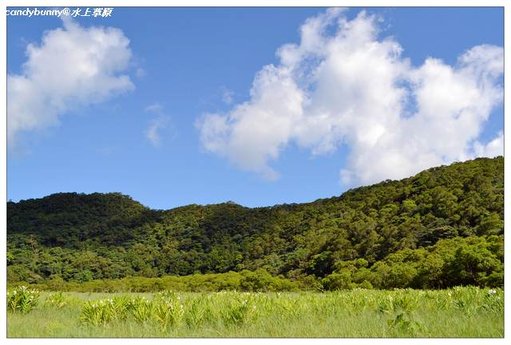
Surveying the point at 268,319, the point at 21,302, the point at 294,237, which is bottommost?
the point at 268,319

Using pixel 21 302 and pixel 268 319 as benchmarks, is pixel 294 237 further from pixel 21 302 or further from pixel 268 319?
pixel 268 319

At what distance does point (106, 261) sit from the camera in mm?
55906

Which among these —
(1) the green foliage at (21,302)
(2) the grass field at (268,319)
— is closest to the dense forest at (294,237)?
(2) the grass field at (268,319)

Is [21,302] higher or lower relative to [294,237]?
lower

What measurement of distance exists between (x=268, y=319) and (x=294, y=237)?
47.7m

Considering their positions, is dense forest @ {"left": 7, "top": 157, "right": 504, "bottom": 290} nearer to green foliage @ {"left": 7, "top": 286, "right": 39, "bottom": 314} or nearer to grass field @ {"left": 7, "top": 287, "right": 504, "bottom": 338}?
grass field @ {"left": 7, "top": 287, "right": 504, "bottom": 338}

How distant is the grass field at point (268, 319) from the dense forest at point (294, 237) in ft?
50.4

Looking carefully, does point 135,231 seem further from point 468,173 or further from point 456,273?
point 456,273

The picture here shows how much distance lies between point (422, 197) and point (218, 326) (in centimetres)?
4457

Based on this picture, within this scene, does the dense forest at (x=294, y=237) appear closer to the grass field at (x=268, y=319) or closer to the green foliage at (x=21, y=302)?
the grass field at (x=268, y=319)

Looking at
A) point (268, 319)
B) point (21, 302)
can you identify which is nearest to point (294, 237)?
point (21, 302)

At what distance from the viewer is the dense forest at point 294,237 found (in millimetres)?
30422

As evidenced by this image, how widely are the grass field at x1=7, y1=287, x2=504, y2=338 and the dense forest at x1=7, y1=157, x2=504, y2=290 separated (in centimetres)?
1536

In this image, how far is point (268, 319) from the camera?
7.87m
